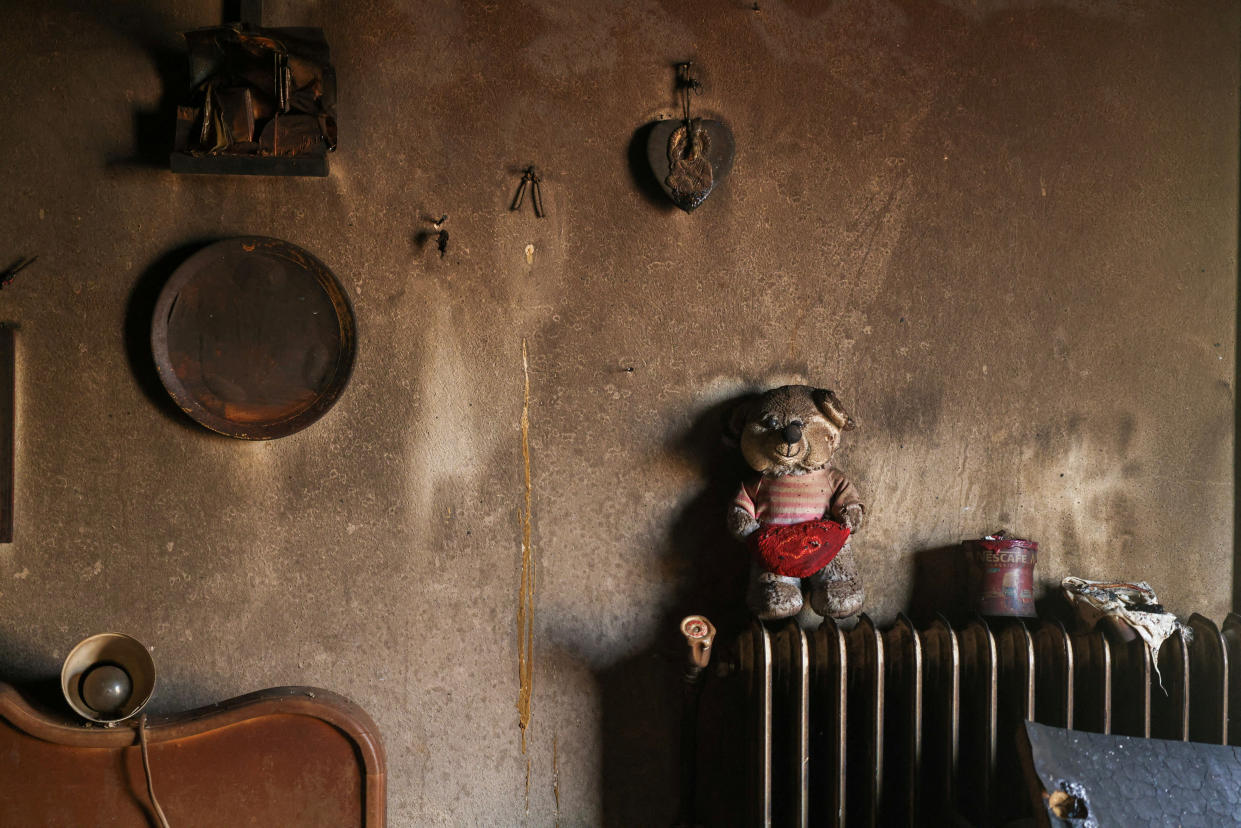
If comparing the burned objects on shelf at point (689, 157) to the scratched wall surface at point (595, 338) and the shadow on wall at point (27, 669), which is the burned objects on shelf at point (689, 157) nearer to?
the scratched wall surface at point (595, 338)

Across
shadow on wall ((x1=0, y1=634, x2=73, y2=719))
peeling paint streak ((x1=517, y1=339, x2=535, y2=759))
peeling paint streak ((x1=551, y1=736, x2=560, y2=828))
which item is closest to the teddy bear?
peeling paint streak ((x1=517, y1=339, x2=535, y2=759))

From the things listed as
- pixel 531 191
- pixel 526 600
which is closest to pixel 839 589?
pixel 526 600

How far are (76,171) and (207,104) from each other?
0.40 metres

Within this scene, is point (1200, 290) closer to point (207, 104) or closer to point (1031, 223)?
point (1031, 223)

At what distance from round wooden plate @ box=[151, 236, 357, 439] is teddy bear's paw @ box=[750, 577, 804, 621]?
109cm

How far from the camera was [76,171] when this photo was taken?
179cm

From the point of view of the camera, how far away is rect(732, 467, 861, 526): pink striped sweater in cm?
179

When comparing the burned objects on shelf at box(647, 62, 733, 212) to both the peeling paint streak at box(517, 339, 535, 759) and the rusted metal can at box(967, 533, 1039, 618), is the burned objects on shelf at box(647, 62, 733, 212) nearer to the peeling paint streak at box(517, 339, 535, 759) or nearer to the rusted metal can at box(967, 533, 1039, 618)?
the peeling paint streak at box(517, 339, 535, 759)

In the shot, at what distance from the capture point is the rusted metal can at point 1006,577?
183 centimetres

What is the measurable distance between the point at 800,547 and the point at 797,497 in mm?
120

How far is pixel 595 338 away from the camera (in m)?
1.89

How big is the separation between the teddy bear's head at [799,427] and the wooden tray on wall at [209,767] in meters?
1.07

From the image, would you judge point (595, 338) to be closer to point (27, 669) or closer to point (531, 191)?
point (531, 191)

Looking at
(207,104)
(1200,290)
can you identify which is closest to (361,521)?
(207,104)
